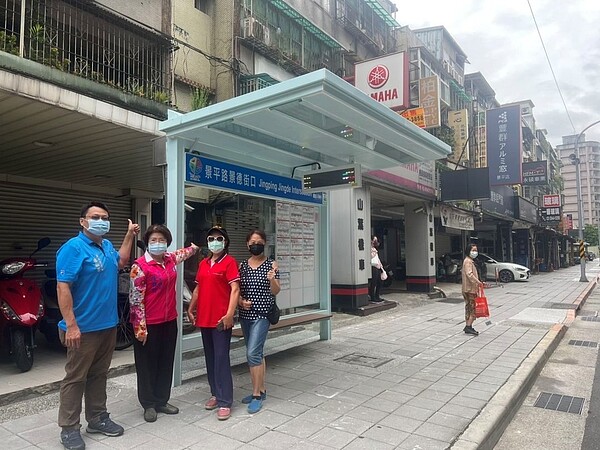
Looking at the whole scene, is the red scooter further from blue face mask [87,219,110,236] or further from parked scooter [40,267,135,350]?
blue face mask [87,219,110,236]

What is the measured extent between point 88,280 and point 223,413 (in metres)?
1.69

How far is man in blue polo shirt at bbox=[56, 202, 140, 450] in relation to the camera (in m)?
3.45

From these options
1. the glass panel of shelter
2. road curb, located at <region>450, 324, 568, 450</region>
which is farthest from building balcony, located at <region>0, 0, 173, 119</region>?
road curb, located at <region>450, 324, 568, 450</region>

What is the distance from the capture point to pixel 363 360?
20.9ft

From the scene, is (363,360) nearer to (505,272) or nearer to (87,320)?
(87,320)

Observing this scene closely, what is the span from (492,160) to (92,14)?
1944cm

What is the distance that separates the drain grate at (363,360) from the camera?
20.2ft

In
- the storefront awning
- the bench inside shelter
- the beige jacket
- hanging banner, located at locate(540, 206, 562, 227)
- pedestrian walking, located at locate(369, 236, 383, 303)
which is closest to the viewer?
the storefront awning

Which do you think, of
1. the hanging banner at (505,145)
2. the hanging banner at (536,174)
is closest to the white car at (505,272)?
the hanging banner at (505,145)

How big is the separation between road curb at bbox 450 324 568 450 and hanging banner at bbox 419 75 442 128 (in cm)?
796

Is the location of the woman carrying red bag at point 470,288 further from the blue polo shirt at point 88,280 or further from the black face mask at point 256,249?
the blue polo shirt at point 88,280

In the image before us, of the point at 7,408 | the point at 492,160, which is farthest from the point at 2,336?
the point at 492,160

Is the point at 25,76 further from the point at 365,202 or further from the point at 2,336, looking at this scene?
the point at 365,202

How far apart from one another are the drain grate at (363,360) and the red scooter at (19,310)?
3.85m
